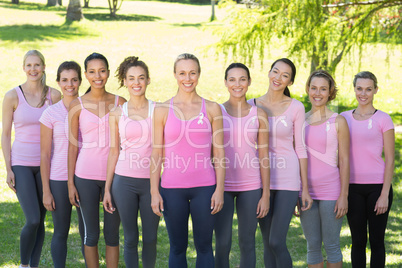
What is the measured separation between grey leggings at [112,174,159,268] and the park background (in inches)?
55.4

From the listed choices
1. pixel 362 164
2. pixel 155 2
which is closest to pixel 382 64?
pixel 362 164

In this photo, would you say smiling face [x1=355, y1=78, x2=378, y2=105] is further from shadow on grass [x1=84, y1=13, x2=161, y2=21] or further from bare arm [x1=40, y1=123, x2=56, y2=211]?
shadow on grass [x1=84, y1=13, x2=161, y2=21]

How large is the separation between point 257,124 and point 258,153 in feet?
0.81

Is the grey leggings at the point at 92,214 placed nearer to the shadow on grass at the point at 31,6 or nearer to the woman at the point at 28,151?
the woman at the point at 28,151

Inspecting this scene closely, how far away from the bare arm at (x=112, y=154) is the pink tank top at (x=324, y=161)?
1.63 metres

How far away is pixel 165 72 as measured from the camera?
17.7 m

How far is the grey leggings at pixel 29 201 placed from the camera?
454 centimetres

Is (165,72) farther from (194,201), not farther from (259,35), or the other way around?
(194,201)

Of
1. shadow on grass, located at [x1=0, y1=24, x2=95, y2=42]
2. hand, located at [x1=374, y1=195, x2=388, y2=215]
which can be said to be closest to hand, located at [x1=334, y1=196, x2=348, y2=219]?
hand, located at [x1=374, y1=195, x2=388, y2=215]

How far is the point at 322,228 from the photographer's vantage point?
14.1 feet

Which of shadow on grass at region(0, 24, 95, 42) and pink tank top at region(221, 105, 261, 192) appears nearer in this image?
pink tank top at region(221, 105, 261, 192)

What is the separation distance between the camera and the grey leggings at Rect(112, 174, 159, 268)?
415cm

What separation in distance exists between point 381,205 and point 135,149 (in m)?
2.12

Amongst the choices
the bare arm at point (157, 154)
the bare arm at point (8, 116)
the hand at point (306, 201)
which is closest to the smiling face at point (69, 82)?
the bare arm at point (8, 116)
